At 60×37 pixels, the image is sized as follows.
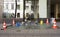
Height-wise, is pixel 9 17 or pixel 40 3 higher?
pixel 40 3

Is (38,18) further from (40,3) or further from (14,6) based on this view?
(14,6)

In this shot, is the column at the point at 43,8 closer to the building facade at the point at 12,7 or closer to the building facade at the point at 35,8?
the building facade at the point at 35,8

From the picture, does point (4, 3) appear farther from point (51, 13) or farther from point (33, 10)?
point (51, 13)

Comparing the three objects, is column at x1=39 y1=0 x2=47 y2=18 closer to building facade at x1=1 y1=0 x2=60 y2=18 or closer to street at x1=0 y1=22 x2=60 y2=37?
building facade at x1=1 y1=0 x2=60 y2=18

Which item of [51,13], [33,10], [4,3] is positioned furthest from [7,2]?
[51,13]

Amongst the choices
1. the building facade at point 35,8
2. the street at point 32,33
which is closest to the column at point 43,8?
the building facade at point 35,8

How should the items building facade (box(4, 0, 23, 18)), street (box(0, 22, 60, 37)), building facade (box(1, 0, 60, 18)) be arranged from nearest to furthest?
street (box(0, 22, 60, 37))
building facade (box(4, 0, 23, 18))
building facade (box(1, 0, 60, 18))

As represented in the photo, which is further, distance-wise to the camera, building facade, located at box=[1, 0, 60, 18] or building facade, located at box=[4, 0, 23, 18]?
building facade, located at box=[1, 0, 60, 18]

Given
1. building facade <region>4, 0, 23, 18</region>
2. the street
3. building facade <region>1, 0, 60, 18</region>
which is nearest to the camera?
the street

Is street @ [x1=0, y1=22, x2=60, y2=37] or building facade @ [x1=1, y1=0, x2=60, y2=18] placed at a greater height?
building facade @ [x1=1, y1=0, x2=60, y2=18]

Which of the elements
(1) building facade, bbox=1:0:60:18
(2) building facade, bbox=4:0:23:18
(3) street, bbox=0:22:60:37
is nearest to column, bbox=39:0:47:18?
(1) building facade, bbox=1:0:60:18

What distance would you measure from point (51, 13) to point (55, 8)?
1047 mm

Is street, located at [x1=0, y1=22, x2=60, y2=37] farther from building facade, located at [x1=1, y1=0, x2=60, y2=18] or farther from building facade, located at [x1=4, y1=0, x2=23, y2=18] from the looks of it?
building facade, located at [x1=1, y1=0, x2=60, y2=18]

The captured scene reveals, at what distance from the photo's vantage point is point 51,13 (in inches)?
1130
